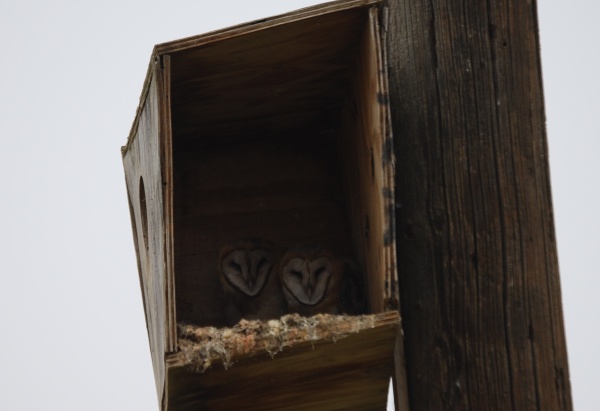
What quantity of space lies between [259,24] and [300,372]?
109cm

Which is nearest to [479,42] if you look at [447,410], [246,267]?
[447,410]

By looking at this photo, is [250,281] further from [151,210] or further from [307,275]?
[151,210]

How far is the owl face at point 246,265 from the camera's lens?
5215 millimetres

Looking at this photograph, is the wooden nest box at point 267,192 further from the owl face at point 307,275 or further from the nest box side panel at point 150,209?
the owl face at point 307,275

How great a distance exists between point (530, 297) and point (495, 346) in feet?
Result: 0.59

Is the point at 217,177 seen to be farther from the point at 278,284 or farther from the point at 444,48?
the point at 444,48

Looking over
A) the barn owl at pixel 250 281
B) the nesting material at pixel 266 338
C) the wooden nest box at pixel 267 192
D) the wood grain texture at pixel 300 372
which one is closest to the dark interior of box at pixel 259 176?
the wooden nest box at pixel 267 192

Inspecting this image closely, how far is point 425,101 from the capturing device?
13.5 feet

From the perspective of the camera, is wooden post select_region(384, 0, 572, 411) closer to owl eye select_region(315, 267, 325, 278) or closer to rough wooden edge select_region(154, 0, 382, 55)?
rough wooden edge select_region(154, 0, 382, 55)

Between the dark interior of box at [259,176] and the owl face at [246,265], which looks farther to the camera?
the owl face at [246,265]

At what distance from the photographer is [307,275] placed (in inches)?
199

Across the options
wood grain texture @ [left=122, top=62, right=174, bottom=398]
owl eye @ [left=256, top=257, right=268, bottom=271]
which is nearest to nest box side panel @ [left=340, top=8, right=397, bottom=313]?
owl eye @ [left=256, top=257, right=268, bottom=271]

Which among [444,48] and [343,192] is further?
[343,192]

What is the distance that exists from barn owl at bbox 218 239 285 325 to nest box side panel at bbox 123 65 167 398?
0.33 meters
